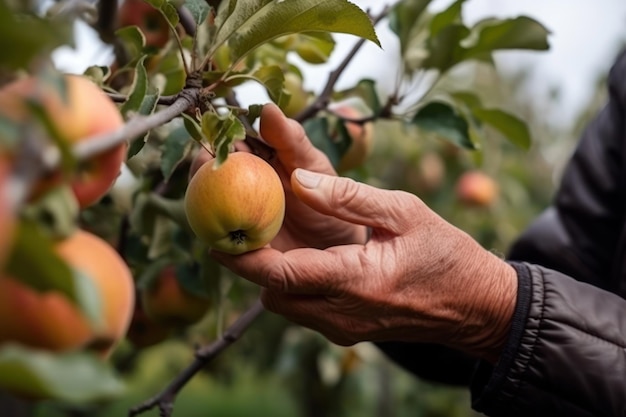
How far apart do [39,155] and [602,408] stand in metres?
0.85

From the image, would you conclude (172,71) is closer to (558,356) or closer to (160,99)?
(160,99)

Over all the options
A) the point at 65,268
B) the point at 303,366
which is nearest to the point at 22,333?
the point at 65,268

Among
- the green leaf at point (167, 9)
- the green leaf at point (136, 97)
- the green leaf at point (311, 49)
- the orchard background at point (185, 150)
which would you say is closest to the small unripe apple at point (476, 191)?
the orchard background at point (185, 150)

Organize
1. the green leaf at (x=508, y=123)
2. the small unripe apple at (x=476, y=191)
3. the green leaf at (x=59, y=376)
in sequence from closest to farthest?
1. the green leaf at (x=59, y=376)
2. the green leaf at (x=508, y=123)
3. the small unripe apple at (x=476, y=191)

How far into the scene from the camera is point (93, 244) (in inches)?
20.3

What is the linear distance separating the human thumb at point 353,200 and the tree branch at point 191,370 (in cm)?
31

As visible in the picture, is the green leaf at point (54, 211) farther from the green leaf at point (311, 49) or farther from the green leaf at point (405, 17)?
the green leaf at point (405, 17)

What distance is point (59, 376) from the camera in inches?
16.5

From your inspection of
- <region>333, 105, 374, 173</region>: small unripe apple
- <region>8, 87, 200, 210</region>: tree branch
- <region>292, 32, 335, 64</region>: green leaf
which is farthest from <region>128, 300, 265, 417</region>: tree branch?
<region>8, 87, 200, 210</region>: tree branch

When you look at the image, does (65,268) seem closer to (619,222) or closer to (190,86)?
(190,86)

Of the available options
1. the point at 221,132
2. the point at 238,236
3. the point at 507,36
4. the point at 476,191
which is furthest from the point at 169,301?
the point at 476,191

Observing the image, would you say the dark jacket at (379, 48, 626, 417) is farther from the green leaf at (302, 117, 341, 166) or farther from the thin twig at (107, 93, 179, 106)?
the thin twig at (107, 93, 179, 106)

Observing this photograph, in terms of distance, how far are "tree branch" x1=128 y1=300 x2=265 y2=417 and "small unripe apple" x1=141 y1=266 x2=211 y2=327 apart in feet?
0.30

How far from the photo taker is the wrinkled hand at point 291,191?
2.97 ft
